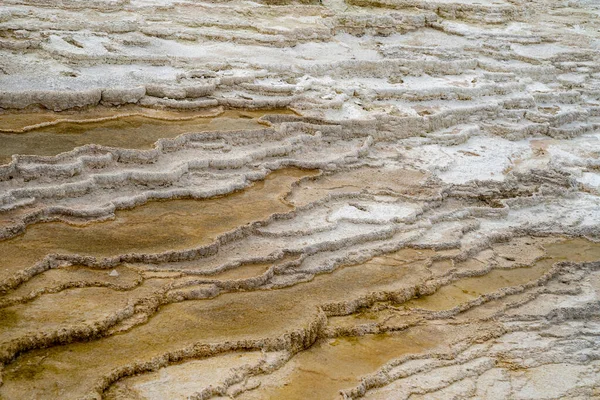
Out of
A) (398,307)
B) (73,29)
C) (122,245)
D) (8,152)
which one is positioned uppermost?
(73,29)

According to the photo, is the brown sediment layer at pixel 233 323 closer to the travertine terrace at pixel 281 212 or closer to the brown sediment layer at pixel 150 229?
the travertine terrace at pixel 281 212

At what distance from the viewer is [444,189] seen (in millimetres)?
6957

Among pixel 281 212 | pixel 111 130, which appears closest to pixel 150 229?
pixel 281 212

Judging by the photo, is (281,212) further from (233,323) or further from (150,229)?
(233,323)

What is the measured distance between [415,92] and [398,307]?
Answer: 405 cm

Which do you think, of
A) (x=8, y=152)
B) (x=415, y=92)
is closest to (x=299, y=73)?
(x=415, y=92)

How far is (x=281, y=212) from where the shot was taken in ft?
19.5

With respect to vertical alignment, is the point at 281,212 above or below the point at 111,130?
below

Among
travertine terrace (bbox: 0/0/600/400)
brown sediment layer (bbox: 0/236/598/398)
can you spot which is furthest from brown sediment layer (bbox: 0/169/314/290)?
brown sediment layer (bbox: 0/236/598/398)

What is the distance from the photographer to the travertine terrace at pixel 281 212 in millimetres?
4309

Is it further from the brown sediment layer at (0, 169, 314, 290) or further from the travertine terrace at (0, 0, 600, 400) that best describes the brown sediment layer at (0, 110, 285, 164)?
the brown sediment layer at (0, 169, 314, 290)

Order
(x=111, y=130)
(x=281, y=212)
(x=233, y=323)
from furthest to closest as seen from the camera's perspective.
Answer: (x=111, y=130)
(x=281, y=212)
(x=233, y=323)

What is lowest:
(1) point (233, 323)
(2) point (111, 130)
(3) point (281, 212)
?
(1) point (233, 323)

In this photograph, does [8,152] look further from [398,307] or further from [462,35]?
[462,35]
